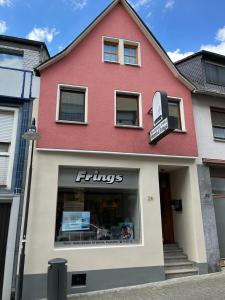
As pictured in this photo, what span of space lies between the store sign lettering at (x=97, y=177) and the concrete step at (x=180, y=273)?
12.0 feet

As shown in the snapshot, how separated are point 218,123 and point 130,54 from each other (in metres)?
4.99

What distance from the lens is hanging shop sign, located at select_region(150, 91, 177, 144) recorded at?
344 inches

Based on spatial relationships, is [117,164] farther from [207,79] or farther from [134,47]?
[207,79]

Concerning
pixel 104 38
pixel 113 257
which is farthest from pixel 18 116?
pixel 113 257

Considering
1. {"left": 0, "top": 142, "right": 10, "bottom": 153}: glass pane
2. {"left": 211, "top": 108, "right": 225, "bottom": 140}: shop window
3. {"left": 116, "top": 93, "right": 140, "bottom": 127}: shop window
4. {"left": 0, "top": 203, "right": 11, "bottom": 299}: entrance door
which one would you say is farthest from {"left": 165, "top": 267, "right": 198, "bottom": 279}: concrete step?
{"left": 0, "top": 142, "right": 10, "bottom": 153}: glass pane

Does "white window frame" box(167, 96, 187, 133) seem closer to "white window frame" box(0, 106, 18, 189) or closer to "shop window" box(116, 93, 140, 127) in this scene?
"shop window" box(116, 93, 140, 127)

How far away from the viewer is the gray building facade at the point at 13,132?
8.14 metres

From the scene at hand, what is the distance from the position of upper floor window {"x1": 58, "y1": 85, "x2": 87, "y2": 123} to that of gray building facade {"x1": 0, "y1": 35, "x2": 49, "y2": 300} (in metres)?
1.00

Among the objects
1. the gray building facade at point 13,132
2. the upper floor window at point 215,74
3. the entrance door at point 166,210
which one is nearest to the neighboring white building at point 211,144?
the upper floor window at point 215,74

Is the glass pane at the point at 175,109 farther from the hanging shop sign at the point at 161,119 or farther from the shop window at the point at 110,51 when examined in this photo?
the shop window at the point at 110,51

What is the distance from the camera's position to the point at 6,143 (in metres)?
9.18

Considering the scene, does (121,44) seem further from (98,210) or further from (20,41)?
(98,210)

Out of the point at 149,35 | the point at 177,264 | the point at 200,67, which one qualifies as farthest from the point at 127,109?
the point at 177,264

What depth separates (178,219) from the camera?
1108 cm
